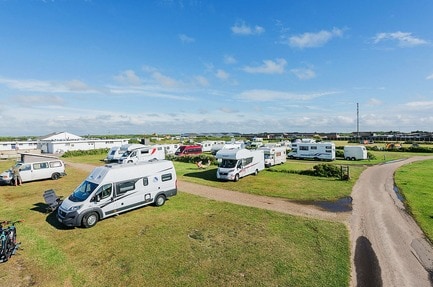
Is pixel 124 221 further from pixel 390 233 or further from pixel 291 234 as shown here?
pixel 390 233

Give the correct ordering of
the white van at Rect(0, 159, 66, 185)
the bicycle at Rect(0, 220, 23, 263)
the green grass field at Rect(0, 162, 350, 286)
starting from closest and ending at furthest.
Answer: the green grass field at Rect(0, 162, 350, 286), the bicycle at Rect(0, 220, 23, 263), the white van at Rect(0, 159, 66, 185)

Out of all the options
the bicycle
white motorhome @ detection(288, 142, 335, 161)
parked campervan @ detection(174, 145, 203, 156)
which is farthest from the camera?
parked campervan @ detection(174, 145, 203, 156)

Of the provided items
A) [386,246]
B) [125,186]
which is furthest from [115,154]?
[386,246]

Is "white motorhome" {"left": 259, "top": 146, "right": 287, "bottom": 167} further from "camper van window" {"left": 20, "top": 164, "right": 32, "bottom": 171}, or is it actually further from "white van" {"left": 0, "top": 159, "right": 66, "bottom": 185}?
"camper van window" {"left": 20, "top": 164, "right": 32, "bottom": 171}

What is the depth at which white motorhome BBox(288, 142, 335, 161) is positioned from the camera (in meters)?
42.0

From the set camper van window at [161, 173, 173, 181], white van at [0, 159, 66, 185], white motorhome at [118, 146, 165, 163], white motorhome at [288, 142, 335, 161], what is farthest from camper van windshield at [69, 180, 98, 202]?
white motorhome at [288, 142, 335, 161]

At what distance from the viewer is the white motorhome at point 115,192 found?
12.9 metres

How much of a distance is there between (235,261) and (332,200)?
11740mm

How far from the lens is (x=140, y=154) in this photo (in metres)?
35.1

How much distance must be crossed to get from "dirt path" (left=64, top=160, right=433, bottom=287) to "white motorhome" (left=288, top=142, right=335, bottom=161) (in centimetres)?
1987

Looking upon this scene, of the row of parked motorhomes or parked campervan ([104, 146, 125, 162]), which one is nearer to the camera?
the row of parked motorhomes

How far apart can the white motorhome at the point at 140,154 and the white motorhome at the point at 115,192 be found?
18214 millimetres

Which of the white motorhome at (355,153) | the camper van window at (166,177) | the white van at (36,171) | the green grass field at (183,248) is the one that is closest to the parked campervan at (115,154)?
the white van at (36,171)

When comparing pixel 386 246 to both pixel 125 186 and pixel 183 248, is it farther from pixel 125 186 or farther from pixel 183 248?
pixel 125 186
